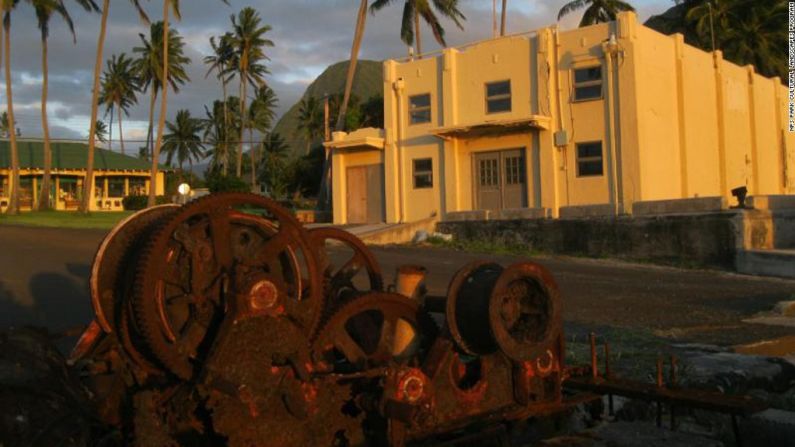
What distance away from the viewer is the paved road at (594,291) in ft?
30.7

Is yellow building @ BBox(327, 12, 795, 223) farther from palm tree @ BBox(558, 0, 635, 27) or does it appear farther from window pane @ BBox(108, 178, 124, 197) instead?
window pane @ BBox(108, 178, 124, 197)

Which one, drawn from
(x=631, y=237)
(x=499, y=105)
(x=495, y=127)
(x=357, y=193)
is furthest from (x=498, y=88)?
(x=631, y=237)

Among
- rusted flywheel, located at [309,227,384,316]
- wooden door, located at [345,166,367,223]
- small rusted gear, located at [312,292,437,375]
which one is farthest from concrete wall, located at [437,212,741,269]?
small rusted gear, located at [312,292,437,375]

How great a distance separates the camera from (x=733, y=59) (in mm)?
47094

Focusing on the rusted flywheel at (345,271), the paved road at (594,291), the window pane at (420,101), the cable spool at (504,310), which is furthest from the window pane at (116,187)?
the cable spool at (504,310)

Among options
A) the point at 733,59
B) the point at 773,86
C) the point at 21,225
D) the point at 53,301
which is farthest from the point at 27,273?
the point at 733,59

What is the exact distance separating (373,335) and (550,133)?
20581 millimetres

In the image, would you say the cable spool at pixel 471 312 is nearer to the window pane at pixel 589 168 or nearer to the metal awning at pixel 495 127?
the metal awning at pixel 495 127

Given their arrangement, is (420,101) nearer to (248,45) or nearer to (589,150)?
(589,150)

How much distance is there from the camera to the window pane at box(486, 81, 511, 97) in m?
25.0

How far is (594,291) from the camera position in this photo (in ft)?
43.5

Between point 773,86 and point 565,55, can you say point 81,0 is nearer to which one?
point 565,55

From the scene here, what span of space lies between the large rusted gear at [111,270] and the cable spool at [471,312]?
1.56 metres

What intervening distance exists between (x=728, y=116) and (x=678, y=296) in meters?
17.7
